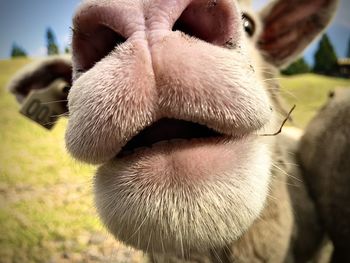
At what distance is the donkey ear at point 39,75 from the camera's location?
150 centimetres

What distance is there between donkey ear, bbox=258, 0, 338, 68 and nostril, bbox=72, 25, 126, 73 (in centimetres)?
99

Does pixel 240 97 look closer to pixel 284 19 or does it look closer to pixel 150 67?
pixel 150 67

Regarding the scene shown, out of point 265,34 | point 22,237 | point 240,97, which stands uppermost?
point 240,97

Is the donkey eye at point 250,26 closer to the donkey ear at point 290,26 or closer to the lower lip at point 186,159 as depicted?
the donkey ear at point 290,26

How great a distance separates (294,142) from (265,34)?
1.60 feet

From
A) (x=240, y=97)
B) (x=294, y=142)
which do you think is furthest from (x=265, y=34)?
(x=240, y=97)

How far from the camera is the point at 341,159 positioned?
1.43 metres

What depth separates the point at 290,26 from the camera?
1.60m

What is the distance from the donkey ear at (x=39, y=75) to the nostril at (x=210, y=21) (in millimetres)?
843

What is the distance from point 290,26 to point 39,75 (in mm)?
974

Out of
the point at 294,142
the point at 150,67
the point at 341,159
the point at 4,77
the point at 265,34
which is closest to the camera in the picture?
the point at 150,67

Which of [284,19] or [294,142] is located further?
[294,142]

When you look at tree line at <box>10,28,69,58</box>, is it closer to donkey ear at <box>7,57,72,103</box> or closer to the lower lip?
donkey ear at <box>7,57,72,103</box>

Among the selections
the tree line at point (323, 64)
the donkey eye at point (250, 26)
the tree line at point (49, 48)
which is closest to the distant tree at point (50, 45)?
the tree line at point (49, 48)
